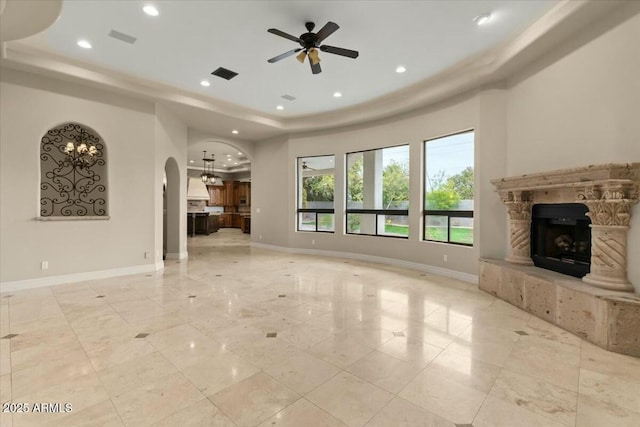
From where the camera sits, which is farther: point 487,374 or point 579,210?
point 579,210

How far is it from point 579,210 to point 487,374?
8.25 feet

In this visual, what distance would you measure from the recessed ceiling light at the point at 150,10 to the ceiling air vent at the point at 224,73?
1.42 m

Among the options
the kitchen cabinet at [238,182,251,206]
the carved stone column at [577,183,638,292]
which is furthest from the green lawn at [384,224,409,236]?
the kitchen cabinet at [238,182,251,206]

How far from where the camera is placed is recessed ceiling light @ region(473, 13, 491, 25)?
343 cm

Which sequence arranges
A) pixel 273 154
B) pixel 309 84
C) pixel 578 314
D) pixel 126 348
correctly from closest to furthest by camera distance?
pixel 126 348, pixel 578 314, pixel 309 84, pixel 273 154

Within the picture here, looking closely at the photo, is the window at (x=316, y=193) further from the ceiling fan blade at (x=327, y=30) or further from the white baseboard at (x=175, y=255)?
the ceiling fan blade at (x=327, y=30)

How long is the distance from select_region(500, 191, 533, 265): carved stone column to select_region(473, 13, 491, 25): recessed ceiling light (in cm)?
225

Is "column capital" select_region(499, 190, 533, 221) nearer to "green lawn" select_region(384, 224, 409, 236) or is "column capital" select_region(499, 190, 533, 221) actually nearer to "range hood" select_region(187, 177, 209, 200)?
"green lawn" select_region(384, 224, 409, 236)

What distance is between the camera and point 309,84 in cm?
547

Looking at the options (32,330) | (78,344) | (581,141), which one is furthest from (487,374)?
(32,330)

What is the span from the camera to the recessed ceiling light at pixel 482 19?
3429 millimetres

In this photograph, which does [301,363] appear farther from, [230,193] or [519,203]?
[230,193]

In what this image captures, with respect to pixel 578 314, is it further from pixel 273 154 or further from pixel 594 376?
pixel 273 154

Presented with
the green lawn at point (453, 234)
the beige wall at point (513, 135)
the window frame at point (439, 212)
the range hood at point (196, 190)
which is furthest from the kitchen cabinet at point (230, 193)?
the green lawn at point (453, 234)
